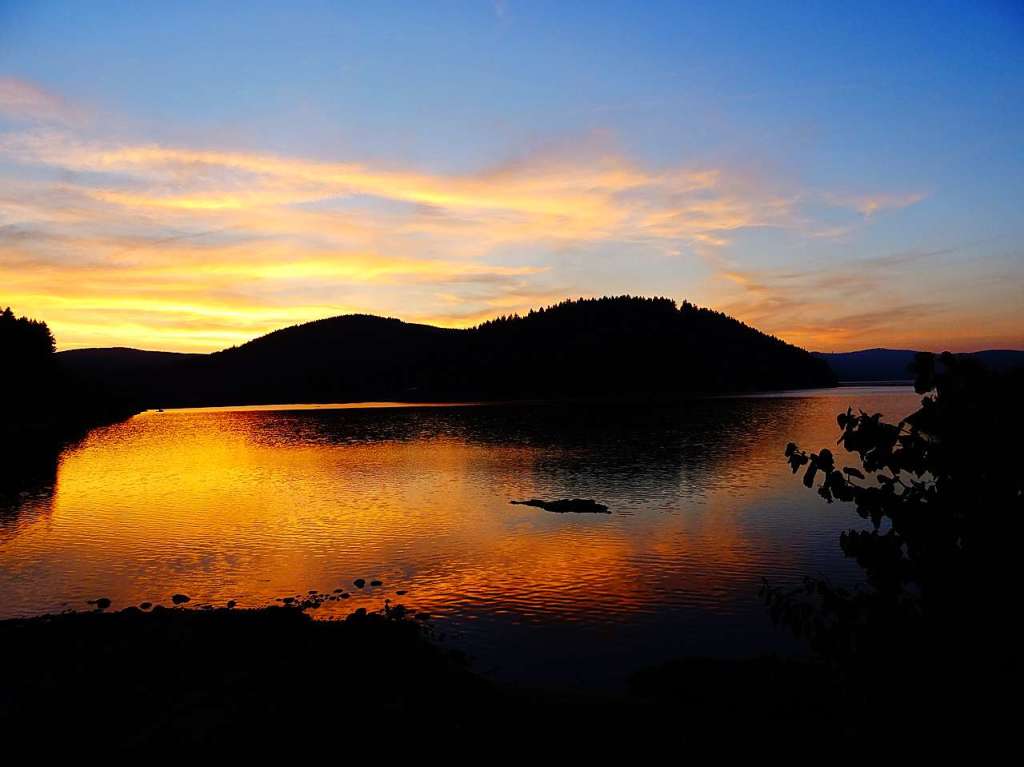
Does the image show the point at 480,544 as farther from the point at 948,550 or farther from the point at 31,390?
the point at 31,390

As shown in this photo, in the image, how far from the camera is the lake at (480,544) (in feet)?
86.8

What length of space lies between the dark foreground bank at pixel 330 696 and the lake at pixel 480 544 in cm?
252

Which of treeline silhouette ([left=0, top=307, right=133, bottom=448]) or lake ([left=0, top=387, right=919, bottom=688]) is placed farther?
treeline silhouette ([left=0, top=307, right=133, bottom=448])

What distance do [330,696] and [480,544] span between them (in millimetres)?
23911

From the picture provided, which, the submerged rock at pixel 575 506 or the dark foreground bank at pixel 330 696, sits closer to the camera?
the dark foreground bank at pixel 330 696

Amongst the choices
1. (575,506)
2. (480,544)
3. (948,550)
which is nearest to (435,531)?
(480,544)

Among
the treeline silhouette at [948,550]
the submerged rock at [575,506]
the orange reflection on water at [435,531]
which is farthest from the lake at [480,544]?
the treeline silhouette at [948,550]

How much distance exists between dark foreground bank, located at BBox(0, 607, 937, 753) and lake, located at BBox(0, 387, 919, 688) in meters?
2.52

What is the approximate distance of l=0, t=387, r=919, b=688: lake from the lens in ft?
86.8

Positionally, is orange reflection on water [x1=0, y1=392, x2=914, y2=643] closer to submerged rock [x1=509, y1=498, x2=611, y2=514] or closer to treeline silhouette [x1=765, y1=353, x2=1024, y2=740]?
submerged rock [x1=509, y1=498, x2=611, y2=514]

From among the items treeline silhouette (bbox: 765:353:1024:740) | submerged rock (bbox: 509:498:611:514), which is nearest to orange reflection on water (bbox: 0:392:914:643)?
submerged rock (bbox: 509:498:611:514)

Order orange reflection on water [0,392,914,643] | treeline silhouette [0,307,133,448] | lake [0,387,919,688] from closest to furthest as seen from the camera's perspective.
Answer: lake [0,387,919,688]
orange reflection on water [0,392,914,643]
treeline silhouette [0,307,133,448]

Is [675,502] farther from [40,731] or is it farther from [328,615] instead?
[40,731]

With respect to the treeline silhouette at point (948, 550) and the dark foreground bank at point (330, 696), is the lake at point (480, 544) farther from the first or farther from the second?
the treeline silhouette at point (948, 550)
